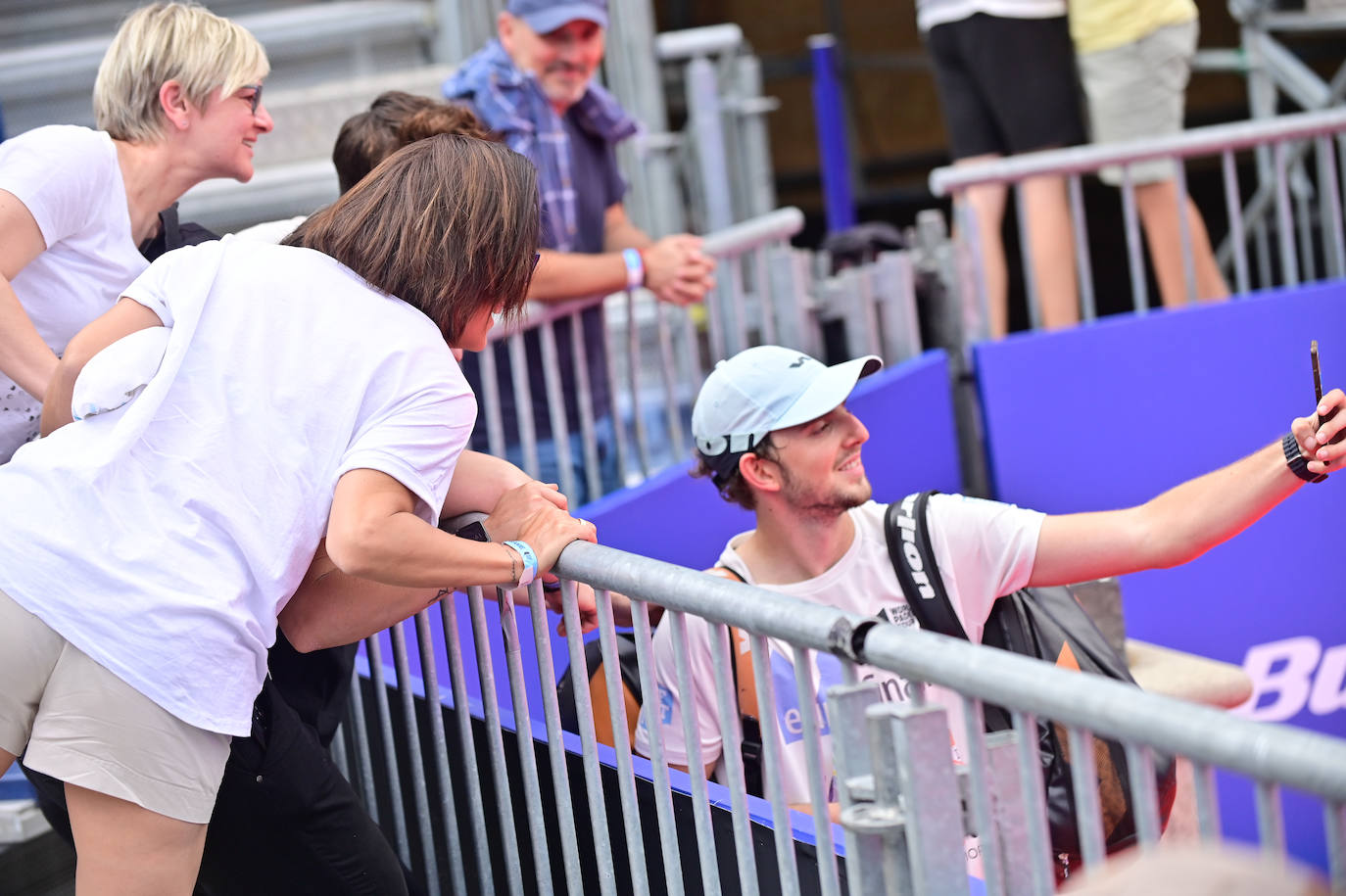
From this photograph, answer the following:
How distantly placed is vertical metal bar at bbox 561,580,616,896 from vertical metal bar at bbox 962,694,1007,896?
2.31 feet

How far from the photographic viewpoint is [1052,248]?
5.36m

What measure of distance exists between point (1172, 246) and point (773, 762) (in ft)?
13.5

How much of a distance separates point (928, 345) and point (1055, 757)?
307 centimetres

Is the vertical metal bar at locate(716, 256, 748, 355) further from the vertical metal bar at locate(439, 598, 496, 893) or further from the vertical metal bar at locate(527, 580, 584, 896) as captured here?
the vertical metal bar at locate(527, 580, 584, 896)

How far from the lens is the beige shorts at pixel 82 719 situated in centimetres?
199

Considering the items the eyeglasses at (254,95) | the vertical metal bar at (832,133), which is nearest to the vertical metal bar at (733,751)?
the eyeglasses at (254,95)

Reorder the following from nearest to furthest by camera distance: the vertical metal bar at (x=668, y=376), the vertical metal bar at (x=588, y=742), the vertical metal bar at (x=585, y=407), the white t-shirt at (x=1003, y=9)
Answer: the vertical metal bar at (x=588, y=742) → the vertical metal bar at (x=585, y=407) → the vertical metal bar at (x=668, y=376) → the white t-shirt at (x=1003, y=9)

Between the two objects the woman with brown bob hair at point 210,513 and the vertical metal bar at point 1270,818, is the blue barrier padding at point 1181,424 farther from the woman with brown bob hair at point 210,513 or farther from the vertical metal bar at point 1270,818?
the vertical metal bar at point 1270,818

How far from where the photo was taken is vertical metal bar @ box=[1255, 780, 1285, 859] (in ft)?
4.20

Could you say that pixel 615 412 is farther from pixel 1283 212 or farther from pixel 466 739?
pixel 1283 212

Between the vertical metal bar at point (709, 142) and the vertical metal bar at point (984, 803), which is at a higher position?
the vertical metal bar at point (709, 142)

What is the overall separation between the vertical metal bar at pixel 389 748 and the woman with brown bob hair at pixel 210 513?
24.7 inches

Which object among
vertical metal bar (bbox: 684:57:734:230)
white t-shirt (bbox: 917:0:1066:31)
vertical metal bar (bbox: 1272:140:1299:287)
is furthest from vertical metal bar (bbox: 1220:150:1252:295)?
vertical metal bar (bbox: 684:57:734:230)

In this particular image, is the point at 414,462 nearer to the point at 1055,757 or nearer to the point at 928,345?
the point at 1055,757
